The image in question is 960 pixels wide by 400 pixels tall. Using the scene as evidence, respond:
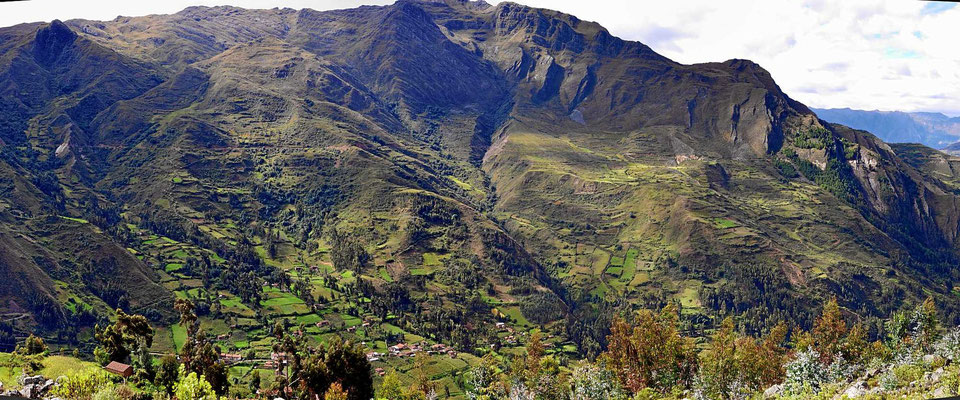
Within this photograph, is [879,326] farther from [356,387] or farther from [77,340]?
[77,340]

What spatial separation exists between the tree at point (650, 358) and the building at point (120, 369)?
4487cm

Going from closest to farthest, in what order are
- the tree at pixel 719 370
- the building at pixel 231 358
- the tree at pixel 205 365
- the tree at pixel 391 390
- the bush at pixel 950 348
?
the bush at pixel 950 348 < the tree at pixel 205 365 < the tree at pixel 719 370 < the tree at pixel 391 390 < the building at pixel 231 358

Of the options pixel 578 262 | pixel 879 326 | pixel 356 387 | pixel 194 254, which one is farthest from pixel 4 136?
pixel 879 326

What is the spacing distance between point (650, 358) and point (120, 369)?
49244 millimetres

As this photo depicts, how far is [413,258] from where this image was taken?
159250 mm

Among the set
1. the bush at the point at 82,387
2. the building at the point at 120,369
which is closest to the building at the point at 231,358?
the building at the point at 120,369

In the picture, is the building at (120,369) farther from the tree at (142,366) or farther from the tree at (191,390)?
the tree at (191,390)

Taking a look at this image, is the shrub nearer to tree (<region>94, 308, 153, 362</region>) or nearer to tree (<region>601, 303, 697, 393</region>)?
tree (<region>601, 303, 697, 393</region>)

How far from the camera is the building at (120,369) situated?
160ft

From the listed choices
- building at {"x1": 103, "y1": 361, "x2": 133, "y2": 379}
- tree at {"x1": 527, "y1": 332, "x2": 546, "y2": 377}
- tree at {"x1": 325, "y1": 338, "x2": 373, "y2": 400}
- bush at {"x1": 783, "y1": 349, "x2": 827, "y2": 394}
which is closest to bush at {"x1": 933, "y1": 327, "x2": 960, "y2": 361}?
bush at {"x1": 783, "y1": 349, "x2": 827, "y2": 394}

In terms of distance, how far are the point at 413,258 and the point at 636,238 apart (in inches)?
3276

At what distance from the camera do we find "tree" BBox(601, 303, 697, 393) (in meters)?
54.4

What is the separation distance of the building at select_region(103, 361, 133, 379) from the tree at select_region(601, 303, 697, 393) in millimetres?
44865

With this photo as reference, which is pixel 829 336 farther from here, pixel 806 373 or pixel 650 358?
pixel 650 358
